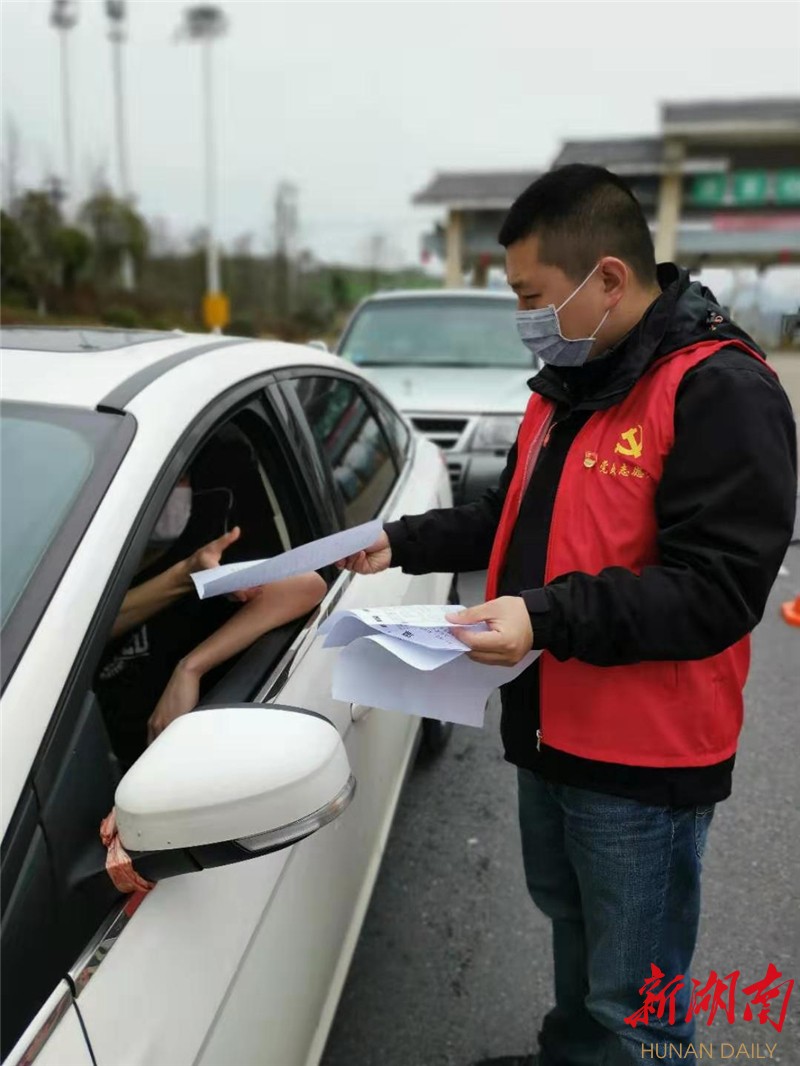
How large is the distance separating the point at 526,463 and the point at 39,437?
841 mm

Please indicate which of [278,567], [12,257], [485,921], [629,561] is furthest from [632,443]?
[12,257]

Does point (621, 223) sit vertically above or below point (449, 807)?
above

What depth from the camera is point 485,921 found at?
7.83 feet

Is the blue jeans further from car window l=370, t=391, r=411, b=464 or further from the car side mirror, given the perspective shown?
car window l=370, t=391, r=411, b=464

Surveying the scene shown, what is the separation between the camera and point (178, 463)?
137 cm

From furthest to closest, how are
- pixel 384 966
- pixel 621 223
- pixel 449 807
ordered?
1. pixel 449 807
2. pixel 384 966
3. pixel 621 223

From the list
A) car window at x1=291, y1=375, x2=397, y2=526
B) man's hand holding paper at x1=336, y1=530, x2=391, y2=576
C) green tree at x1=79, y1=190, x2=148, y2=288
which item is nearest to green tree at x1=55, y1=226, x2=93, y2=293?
green tree at x1=79, y1=190, x2=148, y2=288

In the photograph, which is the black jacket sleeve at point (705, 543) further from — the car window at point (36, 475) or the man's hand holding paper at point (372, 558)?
the car window at point (36, 475)

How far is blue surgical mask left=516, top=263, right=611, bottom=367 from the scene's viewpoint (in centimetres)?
140

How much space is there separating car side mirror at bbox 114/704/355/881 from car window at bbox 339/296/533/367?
5.14 meters

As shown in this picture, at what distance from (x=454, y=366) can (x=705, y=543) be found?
4.91 metres

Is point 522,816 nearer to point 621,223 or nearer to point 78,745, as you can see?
point 78,745

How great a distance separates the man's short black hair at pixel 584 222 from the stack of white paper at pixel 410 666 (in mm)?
616

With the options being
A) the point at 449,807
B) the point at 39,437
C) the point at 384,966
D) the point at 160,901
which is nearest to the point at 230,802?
the point at 160,901
